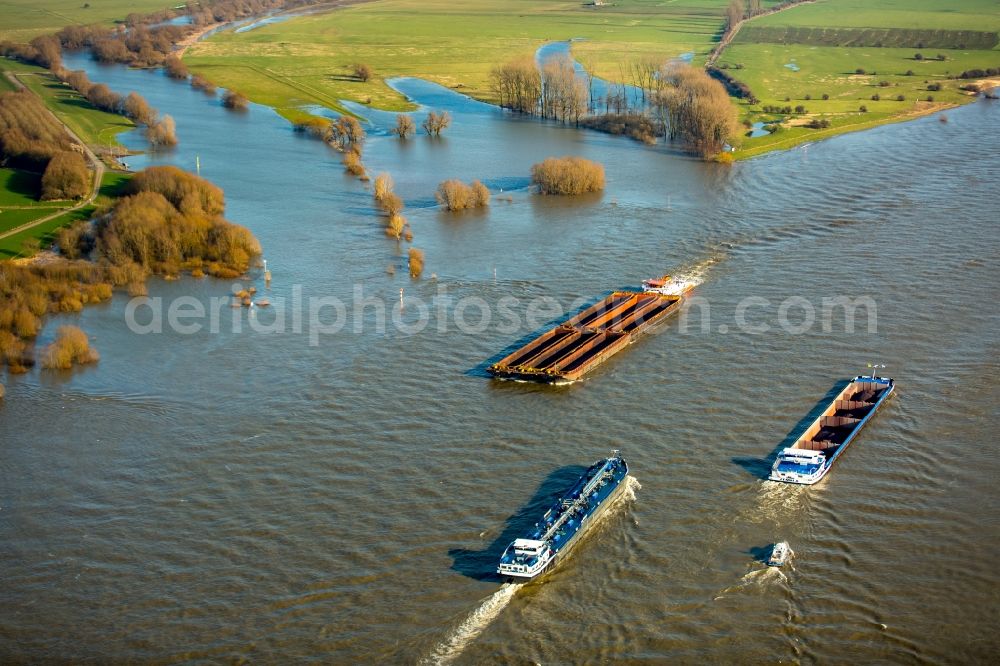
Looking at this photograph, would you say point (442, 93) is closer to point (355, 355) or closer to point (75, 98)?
point (75, 98)

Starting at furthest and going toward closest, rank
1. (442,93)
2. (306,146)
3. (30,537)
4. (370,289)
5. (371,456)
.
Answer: (442,93), (306,146), (370,289), (371,456), (30,537)

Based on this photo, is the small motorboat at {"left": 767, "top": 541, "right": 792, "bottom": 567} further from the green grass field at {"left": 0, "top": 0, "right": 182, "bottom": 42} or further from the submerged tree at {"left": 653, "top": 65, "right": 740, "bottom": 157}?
the green grass field at {"left": 0, "top": 0, "right": 182, "bottom": 42}

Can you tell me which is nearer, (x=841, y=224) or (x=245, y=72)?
(x=841, y=224)

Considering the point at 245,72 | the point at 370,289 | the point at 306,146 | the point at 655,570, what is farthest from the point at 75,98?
the point at 655,570

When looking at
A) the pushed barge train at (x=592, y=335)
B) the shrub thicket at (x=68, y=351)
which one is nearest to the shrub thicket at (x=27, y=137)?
the shrub thicket at (x=68, y=351)

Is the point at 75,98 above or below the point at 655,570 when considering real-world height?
above

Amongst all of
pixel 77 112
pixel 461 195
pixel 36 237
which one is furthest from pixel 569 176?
pixel 77 112
